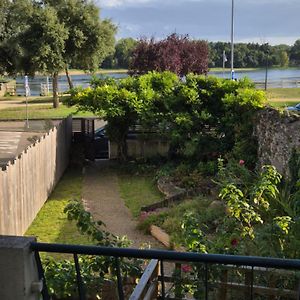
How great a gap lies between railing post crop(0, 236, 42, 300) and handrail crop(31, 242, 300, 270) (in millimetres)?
56

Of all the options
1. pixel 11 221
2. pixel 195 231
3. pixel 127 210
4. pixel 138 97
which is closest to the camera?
pixel 195 231

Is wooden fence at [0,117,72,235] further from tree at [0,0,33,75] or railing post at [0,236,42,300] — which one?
tree at [0,0,33,75]

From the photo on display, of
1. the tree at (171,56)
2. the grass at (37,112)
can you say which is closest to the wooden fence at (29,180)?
the grass at (37,112)

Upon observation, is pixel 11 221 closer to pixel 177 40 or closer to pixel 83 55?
pixel 83 55

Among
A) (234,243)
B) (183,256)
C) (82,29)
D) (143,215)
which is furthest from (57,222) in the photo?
(82,29)

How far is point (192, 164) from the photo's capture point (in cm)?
1370

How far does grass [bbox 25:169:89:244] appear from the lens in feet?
28.9

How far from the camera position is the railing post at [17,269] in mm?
2174

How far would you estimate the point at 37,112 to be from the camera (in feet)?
94.8

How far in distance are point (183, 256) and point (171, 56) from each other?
34.4m

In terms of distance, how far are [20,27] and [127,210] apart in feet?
71.5

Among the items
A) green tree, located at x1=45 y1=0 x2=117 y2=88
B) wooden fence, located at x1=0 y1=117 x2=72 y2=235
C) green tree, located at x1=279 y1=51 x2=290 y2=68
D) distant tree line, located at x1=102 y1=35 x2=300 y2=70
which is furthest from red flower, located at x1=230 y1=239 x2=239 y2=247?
green tree, located at x1=279 y1=51 x2=290 y2=68

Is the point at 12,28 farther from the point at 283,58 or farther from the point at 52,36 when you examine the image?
the point at 283,58

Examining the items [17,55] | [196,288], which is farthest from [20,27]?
[196,288]
